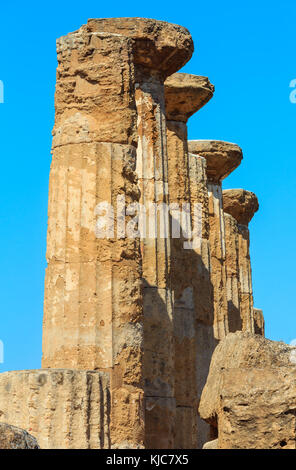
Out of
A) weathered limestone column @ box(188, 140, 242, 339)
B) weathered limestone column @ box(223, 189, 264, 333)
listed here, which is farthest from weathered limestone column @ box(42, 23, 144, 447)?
weathered limestone column @ box(223, 189, 264, 333)

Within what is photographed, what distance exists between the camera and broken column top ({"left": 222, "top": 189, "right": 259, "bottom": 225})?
23.4m

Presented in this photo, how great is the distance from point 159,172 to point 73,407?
5791 mm

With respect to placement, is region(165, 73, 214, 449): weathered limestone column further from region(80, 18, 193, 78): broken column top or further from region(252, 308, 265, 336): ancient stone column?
region(252, 308, 265, 336): ancient stone column

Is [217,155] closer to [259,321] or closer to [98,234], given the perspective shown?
[259,321]

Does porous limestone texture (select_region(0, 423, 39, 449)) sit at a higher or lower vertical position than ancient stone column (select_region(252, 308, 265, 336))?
lower

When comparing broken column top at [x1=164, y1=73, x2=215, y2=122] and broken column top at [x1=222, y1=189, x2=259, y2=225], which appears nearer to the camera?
broken column top at [x1=164, y1=73, x2=215, y2=122]

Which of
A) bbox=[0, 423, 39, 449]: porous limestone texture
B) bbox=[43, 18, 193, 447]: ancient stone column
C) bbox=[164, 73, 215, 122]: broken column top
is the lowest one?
bbox=[0, 423, 39, 449]: porous limestone texture

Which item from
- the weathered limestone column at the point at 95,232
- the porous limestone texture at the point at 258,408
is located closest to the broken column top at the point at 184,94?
the weathered limestone column at the point at 95,232

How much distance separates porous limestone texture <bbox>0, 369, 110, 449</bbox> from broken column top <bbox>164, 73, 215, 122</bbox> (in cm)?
805

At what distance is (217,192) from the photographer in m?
20.0

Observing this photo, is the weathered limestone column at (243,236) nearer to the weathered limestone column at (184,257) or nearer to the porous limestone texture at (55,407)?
the weathered limestone column at (184,257)

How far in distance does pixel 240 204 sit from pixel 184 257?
24.0ft

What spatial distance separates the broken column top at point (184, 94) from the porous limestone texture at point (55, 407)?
317 inches
